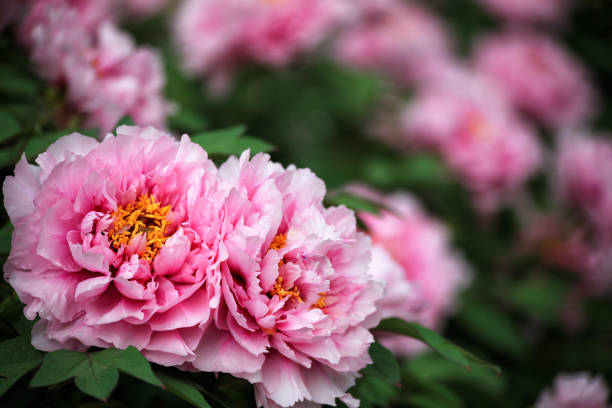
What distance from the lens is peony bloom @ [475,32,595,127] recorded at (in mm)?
2723

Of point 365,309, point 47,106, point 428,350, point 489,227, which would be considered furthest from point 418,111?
point 365,309

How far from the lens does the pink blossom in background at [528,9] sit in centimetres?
293

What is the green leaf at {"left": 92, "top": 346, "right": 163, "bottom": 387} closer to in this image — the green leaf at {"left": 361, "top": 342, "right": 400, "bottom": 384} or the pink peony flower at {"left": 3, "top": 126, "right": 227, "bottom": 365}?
the pink peony flower at {"left": 3, "top": 126, "right": 227, "bottom": 365}

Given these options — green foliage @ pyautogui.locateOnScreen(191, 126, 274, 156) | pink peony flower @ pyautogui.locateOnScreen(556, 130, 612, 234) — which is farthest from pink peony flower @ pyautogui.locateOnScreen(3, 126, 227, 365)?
pink peony flower @ pyautogui.locateOnScreen(556, 130, 612, 234)

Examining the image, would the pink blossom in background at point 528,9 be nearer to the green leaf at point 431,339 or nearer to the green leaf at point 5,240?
the green leaf at point 431,339

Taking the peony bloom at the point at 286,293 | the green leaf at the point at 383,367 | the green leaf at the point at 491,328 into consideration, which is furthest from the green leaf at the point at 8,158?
the green leaf at the point at 491,328

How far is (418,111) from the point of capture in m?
2.23

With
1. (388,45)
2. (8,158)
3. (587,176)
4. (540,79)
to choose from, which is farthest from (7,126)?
(540,79)

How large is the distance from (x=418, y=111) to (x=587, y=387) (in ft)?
4.28

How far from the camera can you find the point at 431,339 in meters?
0.84

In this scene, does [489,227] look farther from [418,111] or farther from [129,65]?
[129,65]

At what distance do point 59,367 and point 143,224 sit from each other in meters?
0.20

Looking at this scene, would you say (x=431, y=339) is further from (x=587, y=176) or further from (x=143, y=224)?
(x=587, y=176)

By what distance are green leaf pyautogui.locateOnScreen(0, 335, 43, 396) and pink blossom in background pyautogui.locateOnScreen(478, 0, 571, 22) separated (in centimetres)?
286
